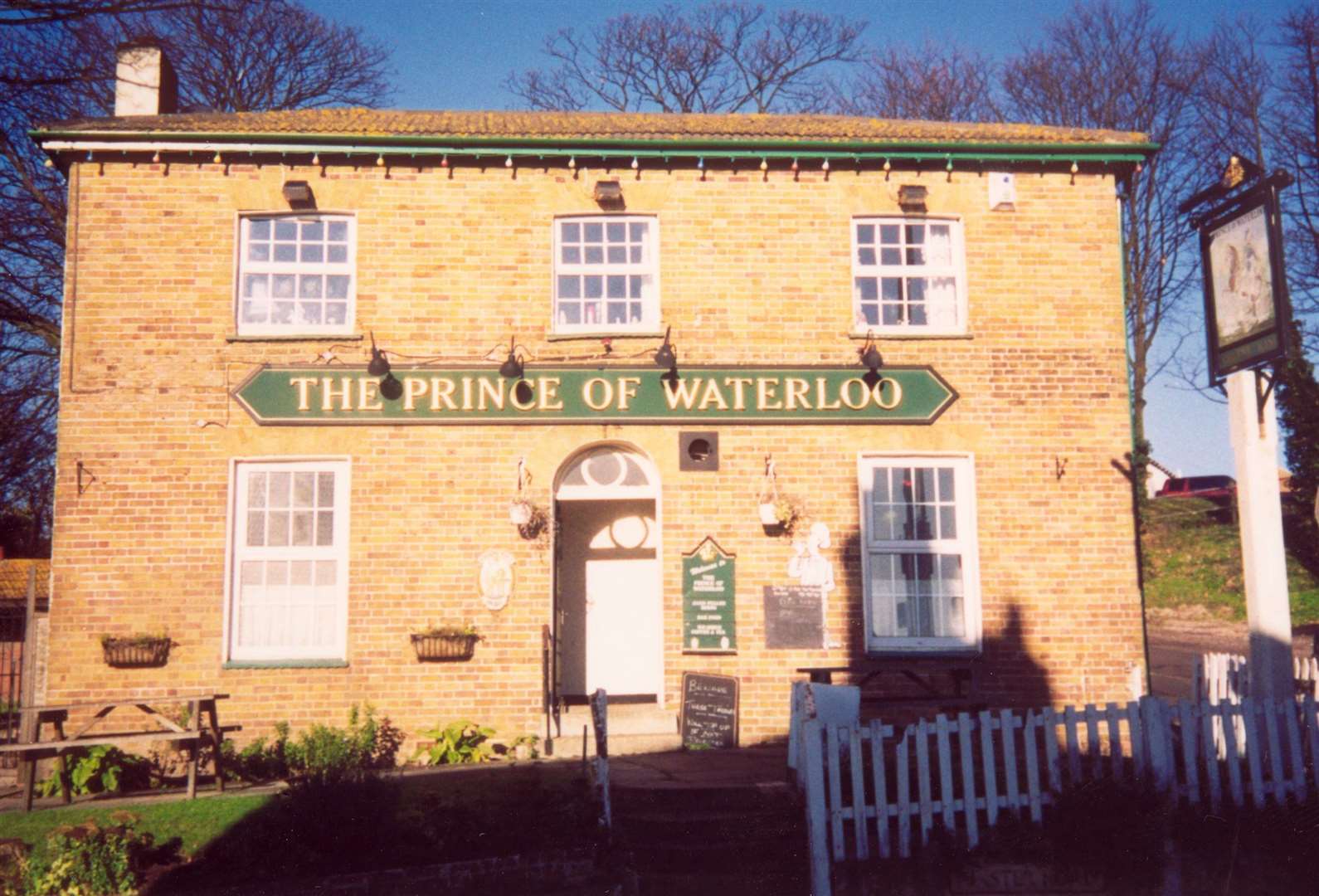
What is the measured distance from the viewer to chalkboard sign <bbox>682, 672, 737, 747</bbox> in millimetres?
11273

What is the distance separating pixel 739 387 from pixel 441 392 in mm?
3198

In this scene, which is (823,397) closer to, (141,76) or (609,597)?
(609,597)

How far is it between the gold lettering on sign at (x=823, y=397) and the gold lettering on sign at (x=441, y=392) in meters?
3.89

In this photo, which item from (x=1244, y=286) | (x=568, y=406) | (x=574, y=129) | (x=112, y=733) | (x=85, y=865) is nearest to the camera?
(x=85, y=865)

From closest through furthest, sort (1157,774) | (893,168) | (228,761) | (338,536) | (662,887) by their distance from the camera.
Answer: (662,887), (1157,774), (228,761), (338,536), (893,168)

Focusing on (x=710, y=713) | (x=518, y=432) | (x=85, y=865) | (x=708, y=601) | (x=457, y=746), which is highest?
(x=518, y=432)

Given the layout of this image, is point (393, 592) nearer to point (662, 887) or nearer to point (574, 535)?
point (574, 535)

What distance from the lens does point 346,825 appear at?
817 centimetres

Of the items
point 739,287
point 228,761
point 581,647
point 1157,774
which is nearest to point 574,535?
point 581,647

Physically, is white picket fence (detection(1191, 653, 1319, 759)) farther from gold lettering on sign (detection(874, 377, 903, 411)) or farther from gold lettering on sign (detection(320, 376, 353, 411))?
gold lettering on sign (detection(320, 376, 353, 411))

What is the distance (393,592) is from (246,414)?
2.46 m

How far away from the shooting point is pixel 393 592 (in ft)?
38.0

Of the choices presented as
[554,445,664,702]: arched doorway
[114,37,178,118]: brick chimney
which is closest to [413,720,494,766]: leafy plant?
[554,445,664,702]: arched doorway

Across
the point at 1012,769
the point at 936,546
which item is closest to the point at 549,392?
the point at 936,546
